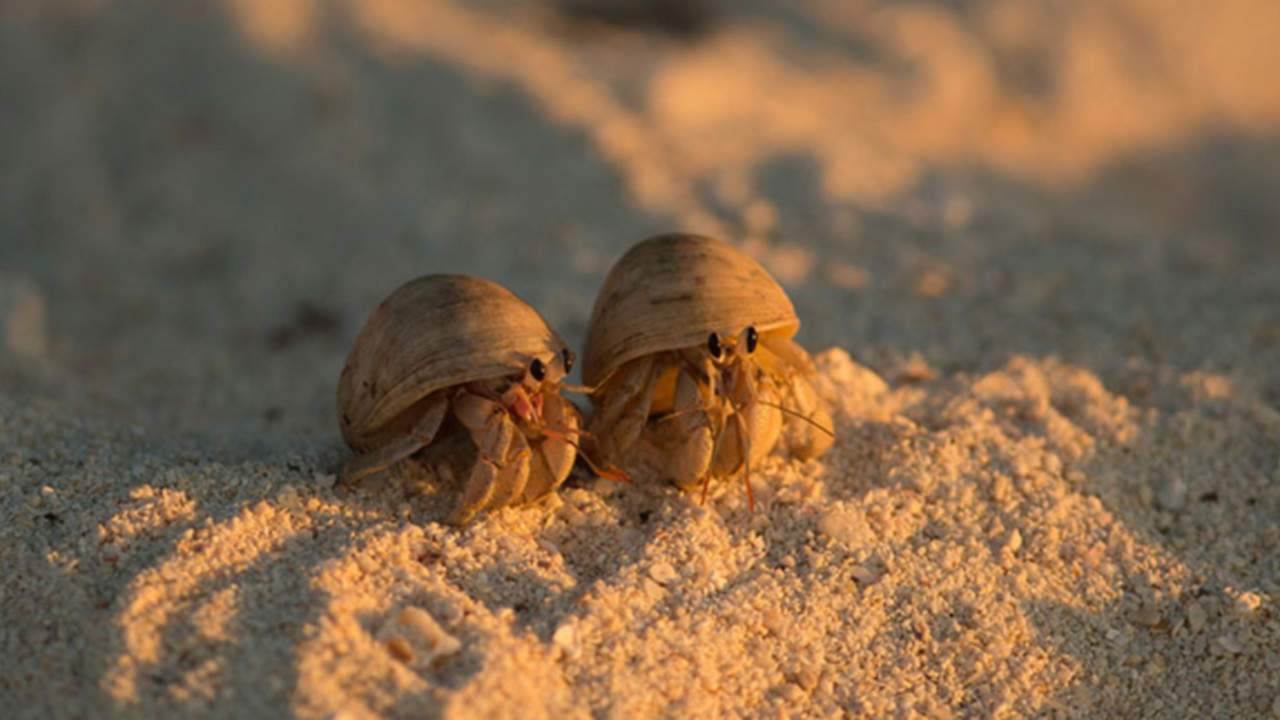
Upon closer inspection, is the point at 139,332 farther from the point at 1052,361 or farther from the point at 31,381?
the point at 1052,361

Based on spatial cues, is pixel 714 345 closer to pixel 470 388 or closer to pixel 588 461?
pixel 588 461

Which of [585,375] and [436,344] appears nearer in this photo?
[436,344]

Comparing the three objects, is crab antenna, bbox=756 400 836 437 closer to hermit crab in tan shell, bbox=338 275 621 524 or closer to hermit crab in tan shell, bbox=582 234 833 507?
hermit crab in tan shell, bbox=582 234 833 507

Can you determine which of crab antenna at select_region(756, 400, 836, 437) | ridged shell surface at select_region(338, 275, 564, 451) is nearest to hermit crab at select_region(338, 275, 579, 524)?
ridged shell surface at select_region(338, 275, 564, 451)

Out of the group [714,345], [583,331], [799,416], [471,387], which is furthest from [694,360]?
[583,331]

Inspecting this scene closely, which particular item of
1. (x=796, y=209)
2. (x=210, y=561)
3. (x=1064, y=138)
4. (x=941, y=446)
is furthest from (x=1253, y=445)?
(x=1064, y=138)

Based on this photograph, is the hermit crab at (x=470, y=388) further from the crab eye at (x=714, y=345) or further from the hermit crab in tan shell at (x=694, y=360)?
the crab eye at (x=714, y=345)

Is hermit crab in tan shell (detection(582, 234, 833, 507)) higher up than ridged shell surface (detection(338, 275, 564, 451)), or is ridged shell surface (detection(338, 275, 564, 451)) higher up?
hermit crab in tan shell (detection(582, 234, 833, 507))
